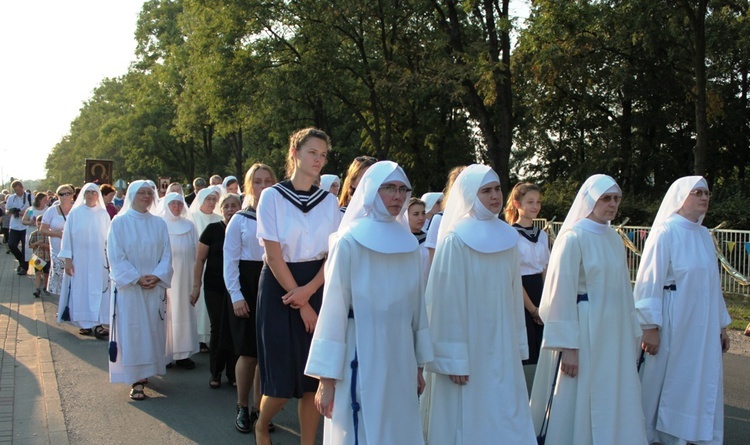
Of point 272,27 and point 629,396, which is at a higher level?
point 272,27

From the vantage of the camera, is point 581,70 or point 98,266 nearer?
point 98,266

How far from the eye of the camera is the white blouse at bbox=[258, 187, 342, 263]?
15.6 feet

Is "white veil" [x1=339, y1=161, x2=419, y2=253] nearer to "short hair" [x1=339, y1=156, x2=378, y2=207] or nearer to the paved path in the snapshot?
"short hair" [x1=339, y1=156, x2=378, y2=207]

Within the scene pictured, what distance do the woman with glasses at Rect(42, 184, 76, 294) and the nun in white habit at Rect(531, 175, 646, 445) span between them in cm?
1008

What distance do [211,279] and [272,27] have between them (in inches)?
832

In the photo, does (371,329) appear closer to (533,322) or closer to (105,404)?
(533,322)

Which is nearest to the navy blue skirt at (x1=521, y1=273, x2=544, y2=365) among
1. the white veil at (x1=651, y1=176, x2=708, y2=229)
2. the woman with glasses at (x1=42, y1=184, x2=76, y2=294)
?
the white veil at (x1=651, y1=176, x2=708, y2=229)

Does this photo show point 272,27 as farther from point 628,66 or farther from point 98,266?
point 98,266

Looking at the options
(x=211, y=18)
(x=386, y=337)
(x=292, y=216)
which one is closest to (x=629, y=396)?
(x=386, y=337)

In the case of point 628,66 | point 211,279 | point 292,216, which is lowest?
point 211,279

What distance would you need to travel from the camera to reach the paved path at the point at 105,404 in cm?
611

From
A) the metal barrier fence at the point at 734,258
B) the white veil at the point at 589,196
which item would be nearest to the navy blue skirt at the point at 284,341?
the white veil at the point at 589,196

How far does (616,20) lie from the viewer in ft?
65.3

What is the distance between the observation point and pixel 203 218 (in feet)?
32.1
